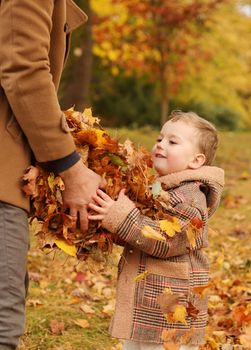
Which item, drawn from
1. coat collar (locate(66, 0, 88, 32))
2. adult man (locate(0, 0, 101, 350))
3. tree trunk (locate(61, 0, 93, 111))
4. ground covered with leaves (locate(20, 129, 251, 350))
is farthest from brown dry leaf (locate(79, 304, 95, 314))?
tree trunk (locate(61, 0, 93, 111))

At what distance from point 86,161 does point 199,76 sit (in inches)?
691

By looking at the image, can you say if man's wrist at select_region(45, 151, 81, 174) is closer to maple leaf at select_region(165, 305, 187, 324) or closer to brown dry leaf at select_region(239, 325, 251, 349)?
maple leaf at select_region(165, 305, 187, 324)

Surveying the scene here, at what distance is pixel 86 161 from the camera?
9.33ft

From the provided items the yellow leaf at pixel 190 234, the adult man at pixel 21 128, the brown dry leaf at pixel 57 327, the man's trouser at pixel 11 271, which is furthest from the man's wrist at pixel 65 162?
the brown dry leaf at pixel 57 327

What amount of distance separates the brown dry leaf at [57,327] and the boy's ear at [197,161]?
1.72 m

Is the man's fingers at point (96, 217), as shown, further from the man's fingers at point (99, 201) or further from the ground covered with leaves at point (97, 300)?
the ground covered with leaves at point (97, 300)

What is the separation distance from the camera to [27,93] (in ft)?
7.84

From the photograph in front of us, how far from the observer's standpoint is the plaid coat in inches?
117

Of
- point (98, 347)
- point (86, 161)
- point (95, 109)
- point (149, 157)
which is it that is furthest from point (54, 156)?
point (95, 109)

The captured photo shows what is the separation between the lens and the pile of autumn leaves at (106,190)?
2721mm

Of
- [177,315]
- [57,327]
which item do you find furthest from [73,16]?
[57,327]

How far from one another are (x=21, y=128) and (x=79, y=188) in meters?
0.32

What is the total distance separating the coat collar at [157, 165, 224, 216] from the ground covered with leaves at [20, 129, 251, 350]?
39 centimetres

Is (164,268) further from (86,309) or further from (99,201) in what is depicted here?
(86,309)
